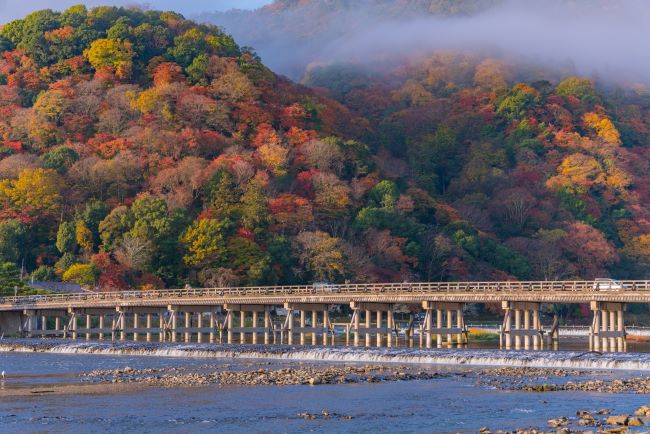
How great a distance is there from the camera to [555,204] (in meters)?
133

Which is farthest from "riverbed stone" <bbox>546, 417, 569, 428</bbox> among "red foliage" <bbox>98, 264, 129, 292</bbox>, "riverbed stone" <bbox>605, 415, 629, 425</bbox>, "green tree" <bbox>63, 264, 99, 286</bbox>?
"green tree" <bbox>63, 264, 99, 286</bbox>

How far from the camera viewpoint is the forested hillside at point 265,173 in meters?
101

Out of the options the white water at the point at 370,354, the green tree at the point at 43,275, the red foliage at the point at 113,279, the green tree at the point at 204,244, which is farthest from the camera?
the green tree at the point at 43,275

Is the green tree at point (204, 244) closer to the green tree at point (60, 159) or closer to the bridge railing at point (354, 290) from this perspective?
the bridge railing at point (354, 290)

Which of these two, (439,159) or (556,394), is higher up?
(439,159)

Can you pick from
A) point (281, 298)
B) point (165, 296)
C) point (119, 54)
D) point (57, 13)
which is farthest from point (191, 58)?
point (281, 298)

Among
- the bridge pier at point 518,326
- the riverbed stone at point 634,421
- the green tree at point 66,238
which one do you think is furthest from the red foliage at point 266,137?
the riverbed stone at point 634,421

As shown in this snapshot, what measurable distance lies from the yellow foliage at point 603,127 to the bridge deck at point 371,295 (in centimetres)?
7763

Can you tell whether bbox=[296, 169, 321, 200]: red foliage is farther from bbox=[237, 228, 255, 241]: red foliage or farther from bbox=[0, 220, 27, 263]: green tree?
bbox=[0, 220, 27, 263]: green tree

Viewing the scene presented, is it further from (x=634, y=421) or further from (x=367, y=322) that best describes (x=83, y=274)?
(x=634, y=421)

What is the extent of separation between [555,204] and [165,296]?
63.4 m

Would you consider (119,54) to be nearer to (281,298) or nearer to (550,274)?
(550,274)

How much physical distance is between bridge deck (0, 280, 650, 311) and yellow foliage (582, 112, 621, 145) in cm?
7763

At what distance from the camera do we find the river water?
121 feet
